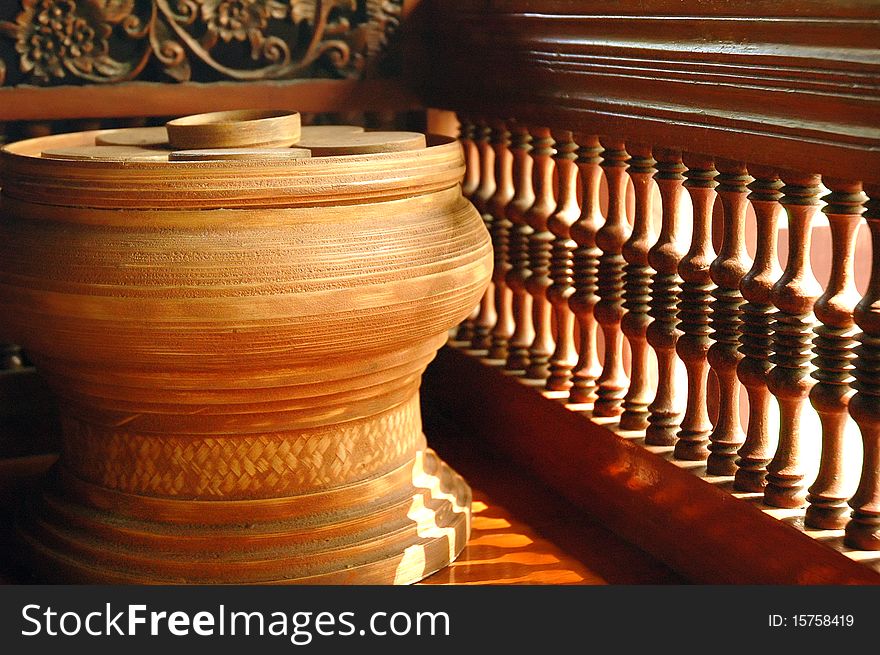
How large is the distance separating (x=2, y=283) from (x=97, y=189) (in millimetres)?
208

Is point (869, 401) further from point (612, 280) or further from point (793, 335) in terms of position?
point (612, 280)

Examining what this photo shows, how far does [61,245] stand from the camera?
1.58 meters

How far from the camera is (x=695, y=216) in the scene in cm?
168

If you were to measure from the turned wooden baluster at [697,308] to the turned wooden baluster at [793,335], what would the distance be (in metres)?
0.17

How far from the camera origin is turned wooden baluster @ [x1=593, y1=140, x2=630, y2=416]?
187 cm

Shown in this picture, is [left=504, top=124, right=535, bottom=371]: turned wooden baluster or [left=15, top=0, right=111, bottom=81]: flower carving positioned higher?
[left=15, top=0, right=111, bottom=81]: flower carving

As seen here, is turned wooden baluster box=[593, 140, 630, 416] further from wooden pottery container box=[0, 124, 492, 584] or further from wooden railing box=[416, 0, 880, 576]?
wooden pottery container box=[0, 124, 492, 584]

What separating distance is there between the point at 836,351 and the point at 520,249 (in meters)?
0.88

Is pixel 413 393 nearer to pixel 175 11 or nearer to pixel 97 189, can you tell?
pixel 97 189

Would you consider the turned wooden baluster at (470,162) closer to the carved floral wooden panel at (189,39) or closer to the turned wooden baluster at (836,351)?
the carved floral wooden panel at (189,39)

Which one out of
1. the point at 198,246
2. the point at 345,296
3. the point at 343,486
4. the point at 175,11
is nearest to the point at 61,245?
the point at 198,246

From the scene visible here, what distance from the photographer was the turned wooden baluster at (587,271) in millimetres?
1942

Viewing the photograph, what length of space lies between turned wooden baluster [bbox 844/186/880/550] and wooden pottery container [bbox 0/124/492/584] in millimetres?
581

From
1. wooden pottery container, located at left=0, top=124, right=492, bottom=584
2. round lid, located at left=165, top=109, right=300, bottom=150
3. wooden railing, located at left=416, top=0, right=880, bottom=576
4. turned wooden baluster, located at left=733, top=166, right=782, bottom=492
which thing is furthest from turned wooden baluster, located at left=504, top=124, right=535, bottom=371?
turned wooden baluster, located at left=733, top=166, right=782, bottom=492
